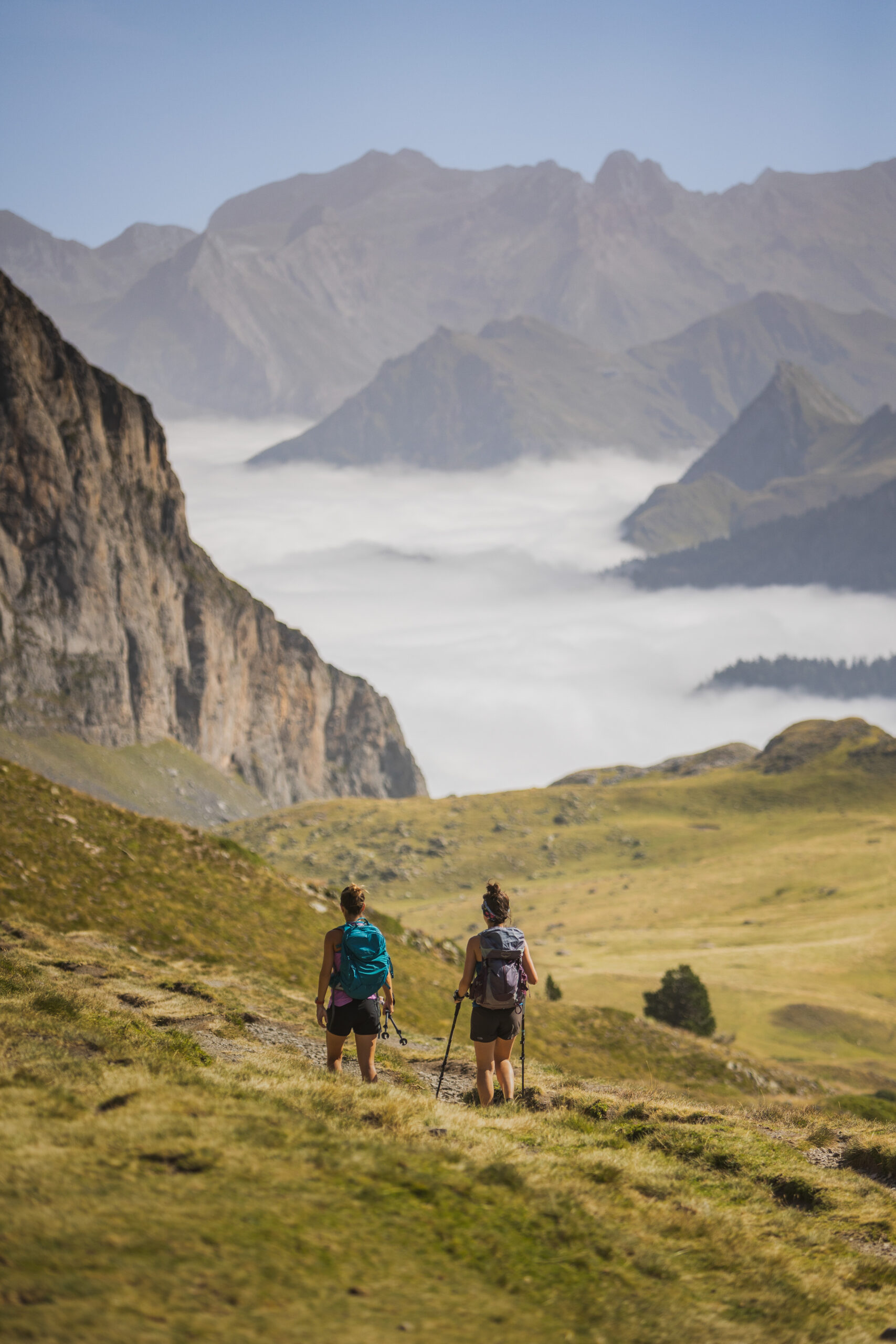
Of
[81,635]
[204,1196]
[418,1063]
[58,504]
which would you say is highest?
[58,504]

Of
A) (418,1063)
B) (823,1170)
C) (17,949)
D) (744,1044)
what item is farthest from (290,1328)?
(744,1044)

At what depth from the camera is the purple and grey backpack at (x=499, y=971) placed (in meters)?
14.0

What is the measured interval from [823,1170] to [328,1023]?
7382 mm

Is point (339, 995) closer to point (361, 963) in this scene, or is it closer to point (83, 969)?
point (361, 963)

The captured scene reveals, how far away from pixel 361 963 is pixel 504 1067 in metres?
3.17

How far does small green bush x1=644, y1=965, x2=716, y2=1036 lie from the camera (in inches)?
2371

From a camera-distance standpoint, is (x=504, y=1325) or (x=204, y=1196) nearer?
A: (x=504, y=1325)

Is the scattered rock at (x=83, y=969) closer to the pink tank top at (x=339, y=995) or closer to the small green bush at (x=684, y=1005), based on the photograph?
the pink tank top at (x=339, y=995)

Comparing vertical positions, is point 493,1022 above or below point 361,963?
below

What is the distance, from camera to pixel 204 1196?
27.6 ft

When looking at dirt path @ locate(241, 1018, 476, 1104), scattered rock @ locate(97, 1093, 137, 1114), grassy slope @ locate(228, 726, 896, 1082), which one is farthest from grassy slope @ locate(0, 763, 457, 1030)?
grassy slope @ locate(228, 726, 896, 1082)

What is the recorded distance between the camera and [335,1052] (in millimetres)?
14727

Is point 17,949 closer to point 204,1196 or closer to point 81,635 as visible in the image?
point 204,1196

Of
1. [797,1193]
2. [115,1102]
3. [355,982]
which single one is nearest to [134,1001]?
[355,982]
